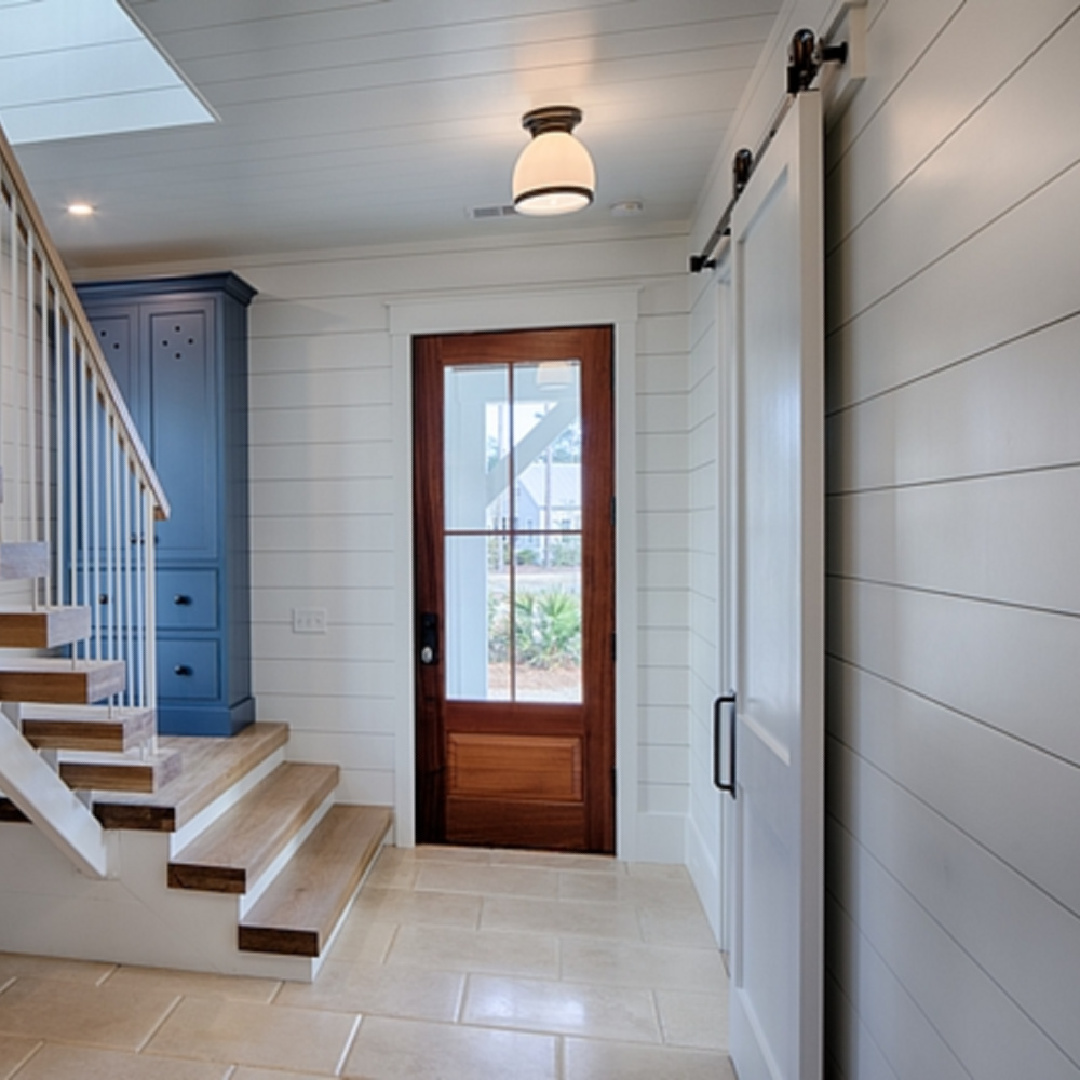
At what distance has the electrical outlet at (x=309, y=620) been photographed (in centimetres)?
309

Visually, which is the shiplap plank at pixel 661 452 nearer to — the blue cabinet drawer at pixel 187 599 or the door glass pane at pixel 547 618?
the door glass pane at pixel 547 618

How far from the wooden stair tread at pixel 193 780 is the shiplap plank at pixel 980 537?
7.51ft

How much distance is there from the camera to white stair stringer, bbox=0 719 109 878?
190 centimetres

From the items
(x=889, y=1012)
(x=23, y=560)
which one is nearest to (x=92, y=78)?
(x=23, y=560)

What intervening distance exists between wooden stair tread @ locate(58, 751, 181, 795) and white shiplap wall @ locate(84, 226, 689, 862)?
3.13 feet

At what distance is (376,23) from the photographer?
1640 mm

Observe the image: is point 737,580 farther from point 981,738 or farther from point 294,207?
point 294,207

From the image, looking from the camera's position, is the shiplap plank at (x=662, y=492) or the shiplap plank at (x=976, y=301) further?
the shiplap plank at (x=662, y=492)

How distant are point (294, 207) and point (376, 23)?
116cm

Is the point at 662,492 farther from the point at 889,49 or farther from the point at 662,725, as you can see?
the point at 889,49

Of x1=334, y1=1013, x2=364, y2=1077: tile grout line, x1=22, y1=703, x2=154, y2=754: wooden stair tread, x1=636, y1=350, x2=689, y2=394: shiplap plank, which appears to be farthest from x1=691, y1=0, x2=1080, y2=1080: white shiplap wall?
x1=22, y1=703, x2=154, y2=754: wooden stair tread

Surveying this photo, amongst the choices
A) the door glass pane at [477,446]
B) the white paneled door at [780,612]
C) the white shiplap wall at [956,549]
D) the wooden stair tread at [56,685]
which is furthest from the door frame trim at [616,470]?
the white shiplap wall at [956,549]

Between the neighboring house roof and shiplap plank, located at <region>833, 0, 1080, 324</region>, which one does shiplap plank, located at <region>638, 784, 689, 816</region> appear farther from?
shiplap plank, located at <region>833, 0, 1080, 324</region>

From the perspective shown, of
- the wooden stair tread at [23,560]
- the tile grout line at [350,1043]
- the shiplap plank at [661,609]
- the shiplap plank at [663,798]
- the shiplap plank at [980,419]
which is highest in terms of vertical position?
the shiplap plank at [980,419]
